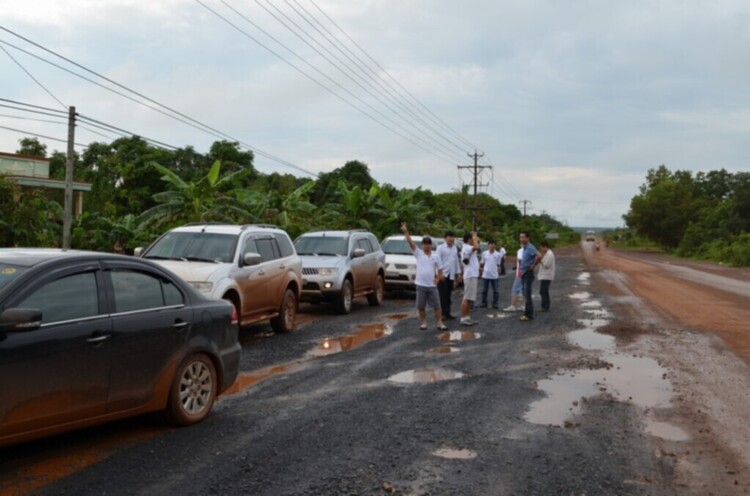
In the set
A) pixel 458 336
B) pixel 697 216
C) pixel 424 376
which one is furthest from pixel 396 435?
pixel 697 216

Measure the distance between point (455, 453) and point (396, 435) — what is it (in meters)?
0.66

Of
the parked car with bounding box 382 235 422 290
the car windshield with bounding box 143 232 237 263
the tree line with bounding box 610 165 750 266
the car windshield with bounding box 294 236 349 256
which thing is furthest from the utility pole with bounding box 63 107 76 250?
the tree line with bounding box 610 165 750 266

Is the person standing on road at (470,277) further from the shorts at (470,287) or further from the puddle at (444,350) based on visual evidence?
the puddle at (444,350)

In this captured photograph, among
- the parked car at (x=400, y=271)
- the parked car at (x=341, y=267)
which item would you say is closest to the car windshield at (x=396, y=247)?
the parked car at (x=400, y=271)

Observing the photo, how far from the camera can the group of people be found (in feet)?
43.8

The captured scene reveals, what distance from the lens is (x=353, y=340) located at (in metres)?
12.2

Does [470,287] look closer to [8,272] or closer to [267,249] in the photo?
[267,249]

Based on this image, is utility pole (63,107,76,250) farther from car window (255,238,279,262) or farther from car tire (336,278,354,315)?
car window (255,238,279,262)

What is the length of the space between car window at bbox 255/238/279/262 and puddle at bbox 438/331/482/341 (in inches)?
135

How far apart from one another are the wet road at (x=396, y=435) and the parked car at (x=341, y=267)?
5386mm

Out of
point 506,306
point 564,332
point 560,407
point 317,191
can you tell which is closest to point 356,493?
point 560,407

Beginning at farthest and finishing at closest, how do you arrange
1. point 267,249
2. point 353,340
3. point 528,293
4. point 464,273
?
point 528,293, point 464,273, point 267,249, point 353,340

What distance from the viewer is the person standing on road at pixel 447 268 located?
14719 millimetres

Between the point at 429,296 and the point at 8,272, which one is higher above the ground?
the point at 8,272
